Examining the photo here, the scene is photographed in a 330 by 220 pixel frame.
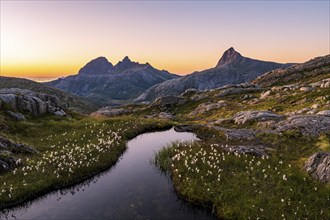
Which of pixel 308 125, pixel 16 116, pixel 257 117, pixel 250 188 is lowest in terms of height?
pixel 250 188

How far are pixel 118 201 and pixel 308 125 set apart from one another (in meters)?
22.1

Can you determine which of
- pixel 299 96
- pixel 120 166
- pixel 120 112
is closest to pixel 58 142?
pixel 120 166

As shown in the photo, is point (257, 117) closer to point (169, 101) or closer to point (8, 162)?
point (8, 162)

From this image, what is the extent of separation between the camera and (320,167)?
1822 centimetres

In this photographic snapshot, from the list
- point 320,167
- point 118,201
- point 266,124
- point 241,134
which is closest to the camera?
point 118,201

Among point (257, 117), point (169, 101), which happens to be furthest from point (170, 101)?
point (257, 117)

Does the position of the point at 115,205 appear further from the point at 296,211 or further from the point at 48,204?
the point at 296,211

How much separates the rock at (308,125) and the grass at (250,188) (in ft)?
24.4

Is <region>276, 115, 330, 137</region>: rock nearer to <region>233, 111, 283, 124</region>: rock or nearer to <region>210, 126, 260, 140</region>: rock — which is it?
<region>210, 126, 260, 140</region>: rock

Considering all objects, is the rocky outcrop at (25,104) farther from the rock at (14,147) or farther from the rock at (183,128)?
the rock at (183,128)

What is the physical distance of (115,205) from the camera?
1670cm

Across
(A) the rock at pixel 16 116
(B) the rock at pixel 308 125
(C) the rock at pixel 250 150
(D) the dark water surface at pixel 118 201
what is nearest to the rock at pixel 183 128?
(B) the rock at pixel 308 125

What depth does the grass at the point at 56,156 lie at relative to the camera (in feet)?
60.6

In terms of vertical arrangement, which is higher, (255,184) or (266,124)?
(266,124)
